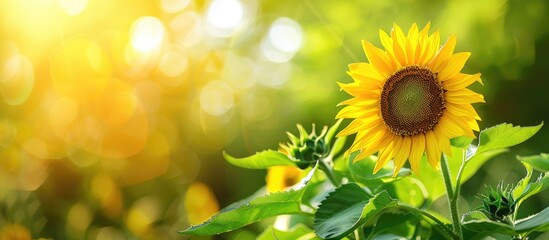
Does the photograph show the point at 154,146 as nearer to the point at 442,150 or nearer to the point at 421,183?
the point at 421,183

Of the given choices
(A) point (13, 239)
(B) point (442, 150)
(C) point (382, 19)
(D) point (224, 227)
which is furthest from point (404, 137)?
(C) point (382, 19)

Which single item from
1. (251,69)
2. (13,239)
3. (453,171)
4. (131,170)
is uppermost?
(251,69)

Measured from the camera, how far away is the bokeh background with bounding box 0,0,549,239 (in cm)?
161

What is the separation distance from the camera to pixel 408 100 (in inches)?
24.9

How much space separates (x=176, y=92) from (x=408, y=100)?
5.92 ft

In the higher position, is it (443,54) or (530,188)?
(443,54)

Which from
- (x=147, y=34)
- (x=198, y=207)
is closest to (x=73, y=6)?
(x=147, y=34)

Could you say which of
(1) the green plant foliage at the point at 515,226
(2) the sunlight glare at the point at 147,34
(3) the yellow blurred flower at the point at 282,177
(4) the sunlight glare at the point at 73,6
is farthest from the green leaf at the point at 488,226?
(4) the sunlight glare at the point at 73,6

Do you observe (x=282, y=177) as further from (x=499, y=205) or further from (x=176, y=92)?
(x=176, y=92)

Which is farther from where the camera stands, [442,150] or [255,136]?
[255,136]

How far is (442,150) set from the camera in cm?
59

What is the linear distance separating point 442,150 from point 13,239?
33.3 inches

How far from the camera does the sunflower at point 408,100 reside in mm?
598

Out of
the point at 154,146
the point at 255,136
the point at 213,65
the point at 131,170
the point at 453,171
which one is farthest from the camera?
the point at 213,65
